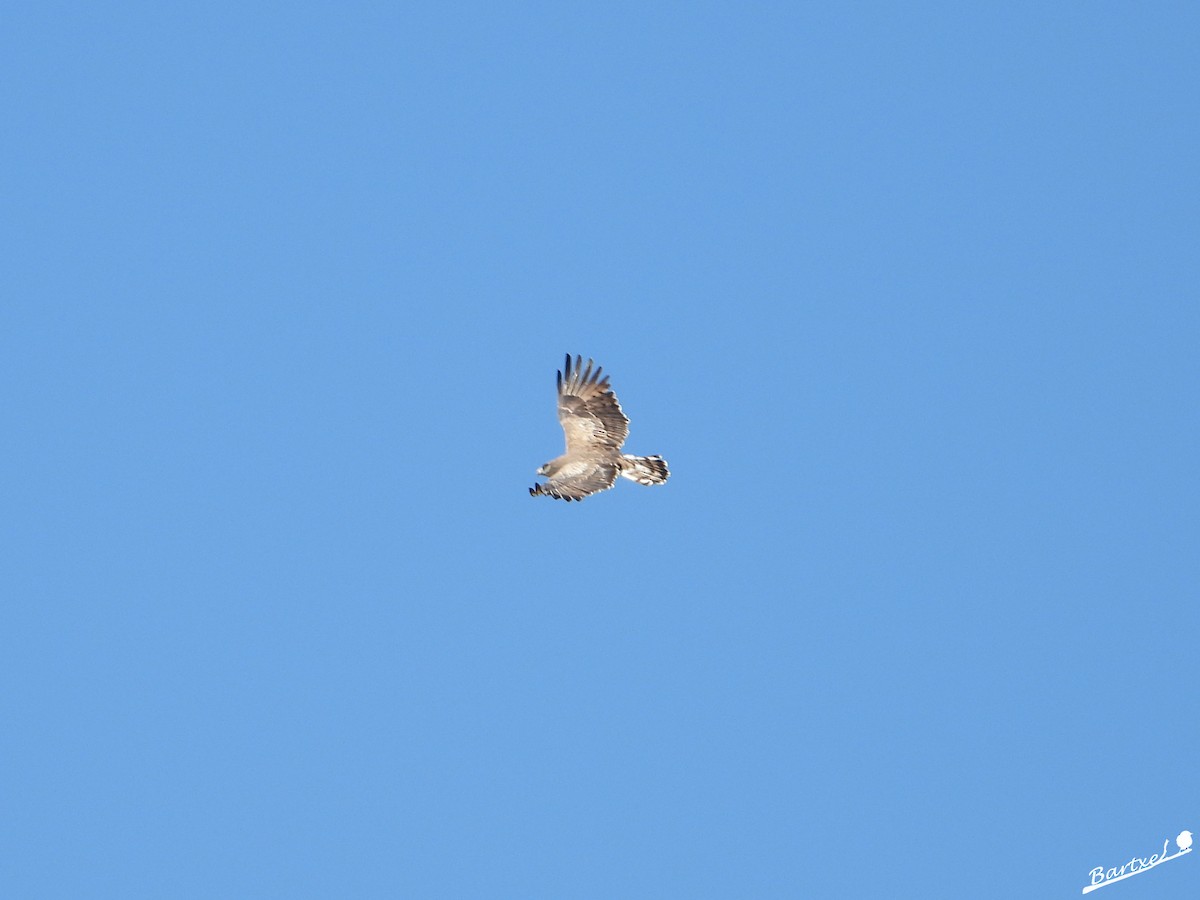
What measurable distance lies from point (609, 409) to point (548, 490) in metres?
2.34

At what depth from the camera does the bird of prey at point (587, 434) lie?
202 ft

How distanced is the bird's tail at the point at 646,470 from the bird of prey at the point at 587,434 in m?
0.63

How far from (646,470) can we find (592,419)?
200 centimetres

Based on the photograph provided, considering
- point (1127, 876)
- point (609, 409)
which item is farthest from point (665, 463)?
point (1127, 876)

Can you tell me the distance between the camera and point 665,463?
6322 centimetres

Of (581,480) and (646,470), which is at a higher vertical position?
(646,470)

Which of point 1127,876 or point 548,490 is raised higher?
point 548,490

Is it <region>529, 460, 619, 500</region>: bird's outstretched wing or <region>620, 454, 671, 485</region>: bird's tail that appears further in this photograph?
<region>620, 454, 671, 485</region>: bird's tail

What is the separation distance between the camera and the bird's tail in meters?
62.8

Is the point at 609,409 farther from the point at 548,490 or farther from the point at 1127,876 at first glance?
the point at 1127,876

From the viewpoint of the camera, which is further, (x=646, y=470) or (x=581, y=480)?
(x=646, y=470)

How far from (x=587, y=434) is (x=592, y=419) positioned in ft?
1.17

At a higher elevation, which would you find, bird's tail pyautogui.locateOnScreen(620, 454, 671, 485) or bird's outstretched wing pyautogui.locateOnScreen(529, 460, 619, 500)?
bird's tail pyautogui.locateOnScreen(620, 454, 671, 485)

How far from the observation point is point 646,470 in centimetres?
6294
